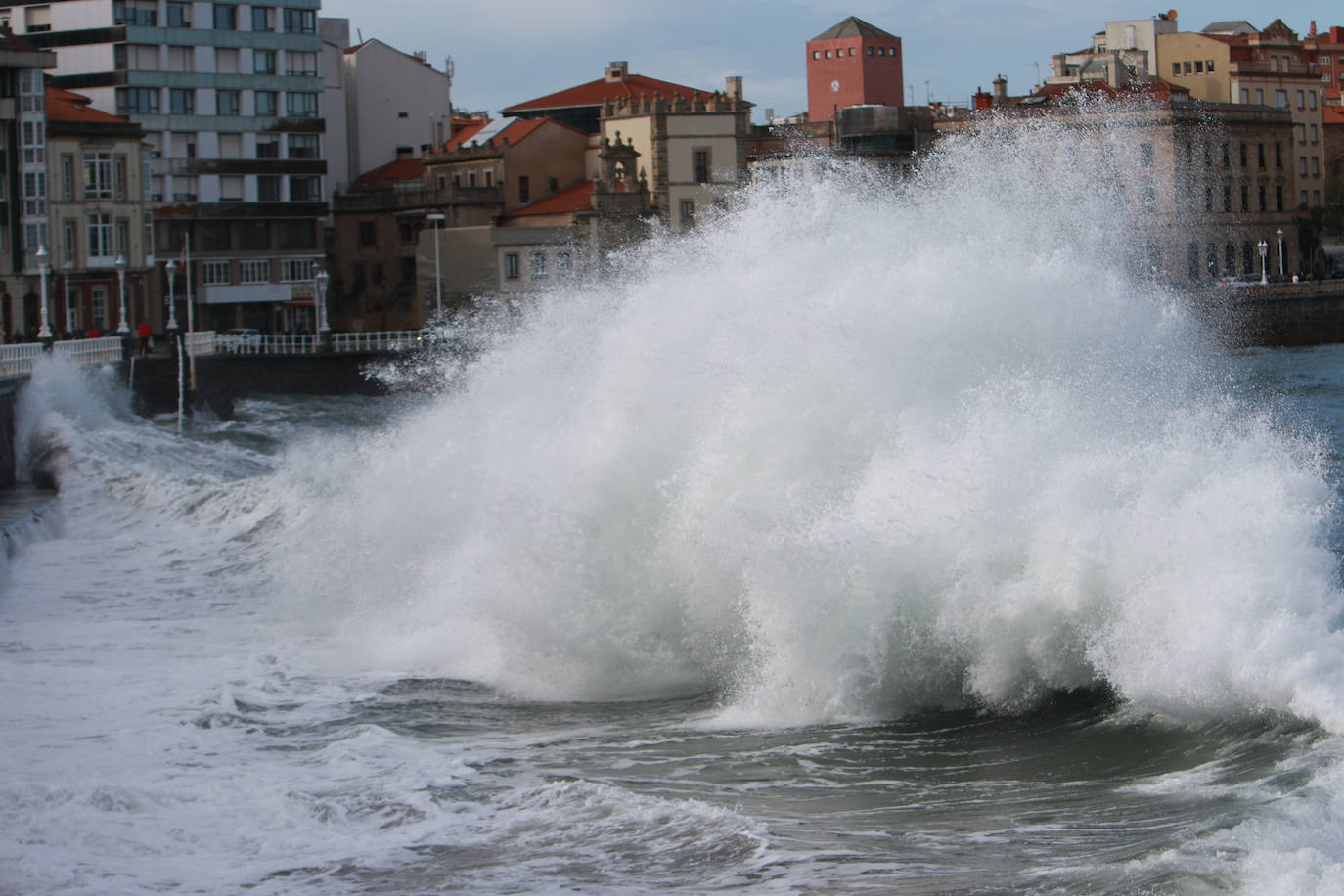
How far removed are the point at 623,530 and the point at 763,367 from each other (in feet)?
5.47

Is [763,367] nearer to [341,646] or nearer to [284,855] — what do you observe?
[341,646]

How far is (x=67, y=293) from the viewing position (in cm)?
5538

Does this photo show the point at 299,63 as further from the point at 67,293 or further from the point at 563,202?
the point at 67,293

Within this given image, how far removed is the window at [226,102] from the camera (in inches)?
2697

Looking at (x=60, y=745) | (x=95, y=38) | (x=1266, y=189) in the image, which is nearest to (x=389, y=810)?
(x=60, y=745)

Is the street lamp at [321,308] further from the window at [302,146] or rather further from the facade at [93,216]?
the window at [302,146]

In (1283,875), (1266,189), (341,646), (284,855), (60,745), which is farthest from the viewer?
(1266,189)

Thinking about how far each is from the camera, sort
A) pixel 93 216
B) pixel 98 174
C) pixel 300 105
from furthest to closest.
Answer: pixel 300 105, pixel 98 174, pixel 93 216

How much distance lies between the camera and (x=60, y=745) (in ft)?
38.9

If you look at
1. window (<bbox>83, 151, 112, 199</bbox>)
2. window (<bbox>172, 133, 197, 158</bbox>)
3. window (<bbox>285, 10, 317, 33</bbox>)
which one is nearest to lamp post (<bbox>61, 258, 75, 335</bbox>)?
window (<bbox>83, 151, 112, 199</bbox>)

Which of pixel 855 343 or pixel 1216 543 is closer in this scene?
pixel 1216 543

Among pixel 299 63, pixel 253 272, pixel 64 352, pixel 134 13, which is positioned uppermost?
pixel 134 13

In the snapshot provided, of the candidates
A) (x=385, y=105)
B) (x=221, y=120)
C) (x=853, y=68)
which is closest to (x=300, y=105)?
(x=221, y=120)

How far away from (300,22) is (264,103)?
3.63 metres
